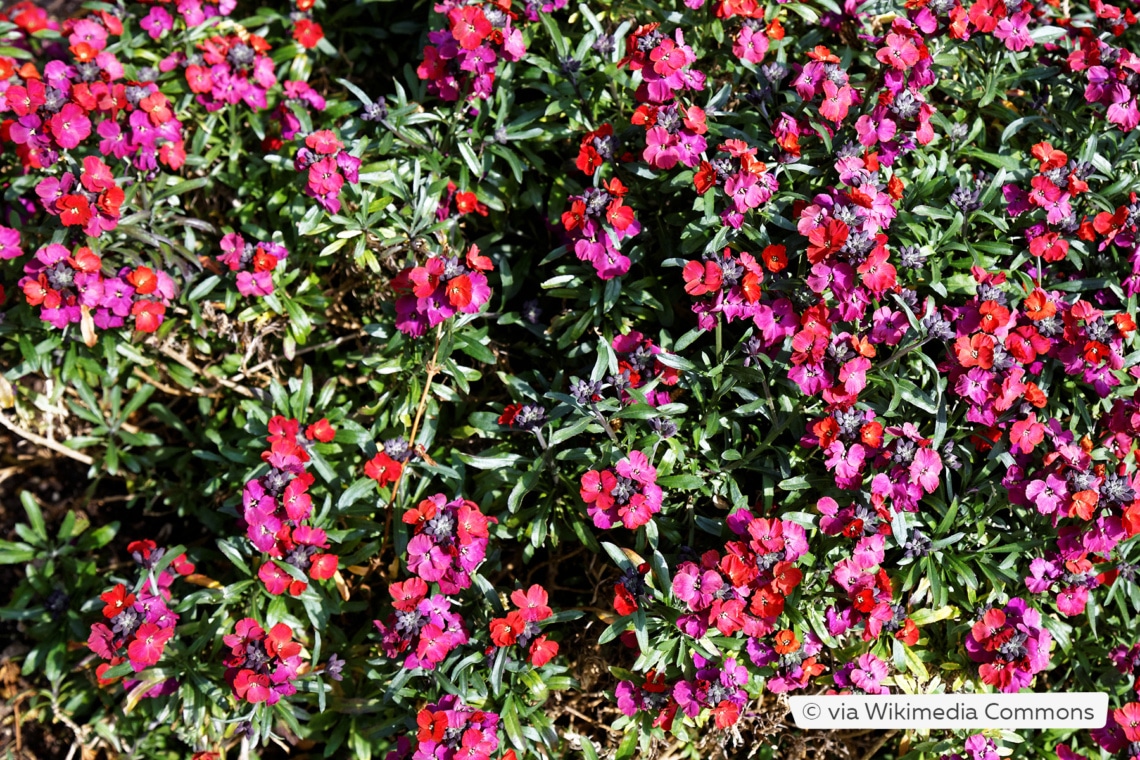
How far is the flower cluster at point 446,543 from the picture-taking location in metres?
2.53

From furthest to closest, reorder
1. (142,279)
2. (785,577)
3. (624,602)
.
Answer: (142,279) → (624,602) → (785,577)

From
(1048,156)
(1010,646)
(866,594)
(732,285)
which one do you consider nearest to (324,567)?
(732,285)

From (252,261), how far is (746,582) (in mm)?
1956

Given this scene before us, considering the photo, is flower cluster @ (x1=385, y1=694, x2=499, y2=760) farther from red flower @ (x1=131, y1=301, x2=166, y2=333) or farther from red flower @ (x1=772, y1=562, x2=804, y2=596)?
red flower @ (x1=131, y1=301, x2=166, y2=333)

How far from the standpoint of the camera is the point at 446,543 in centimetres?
256

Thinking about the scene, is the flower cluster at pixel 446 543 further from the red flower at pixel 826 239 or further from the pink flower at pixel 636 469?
the red flower at pixel 826 239

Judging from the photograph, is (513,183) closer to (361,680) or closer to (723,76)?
(723,76)

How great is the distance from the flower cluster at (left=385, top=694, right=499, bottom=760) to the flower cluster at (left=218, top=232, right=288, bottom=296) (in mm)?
1497

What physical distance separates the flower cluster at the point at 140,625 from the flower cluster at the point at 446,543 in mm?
801

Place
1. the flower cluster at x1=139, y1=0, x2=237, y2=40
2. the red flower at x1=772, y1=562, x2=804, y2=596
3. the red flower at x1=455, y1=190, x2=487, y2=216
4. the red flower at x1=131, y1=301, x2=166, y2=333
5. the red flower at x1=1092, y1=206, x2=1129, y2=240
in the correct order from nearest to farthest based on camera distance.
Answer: the red flower at x1=772, y1=562, x2=804, y2=596
the red flower at x1=1092, y1=206, x2=1129, y2=240
the red flower at x1=131, y1=301, x2=166, y2=333
the red flower at x1=455, y1=190, x2=487, y2=216
the flower cluster at x1=139, y1=0, x2=237, y2=40

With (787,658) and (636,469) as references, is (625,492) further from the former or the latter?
(787,658)

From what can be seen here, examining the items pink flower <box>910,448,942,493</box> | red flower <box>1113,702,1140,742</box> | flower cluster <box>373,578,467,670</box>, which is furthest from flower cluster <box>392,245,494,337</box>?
red flower <box>1113,702,1140,742</box>

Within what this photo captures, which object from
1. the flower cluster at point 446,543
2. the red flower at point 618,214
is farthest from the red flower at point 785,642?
the red flower at point 618,214

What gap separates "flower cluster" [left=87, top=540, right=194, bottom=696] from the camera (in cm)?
262
